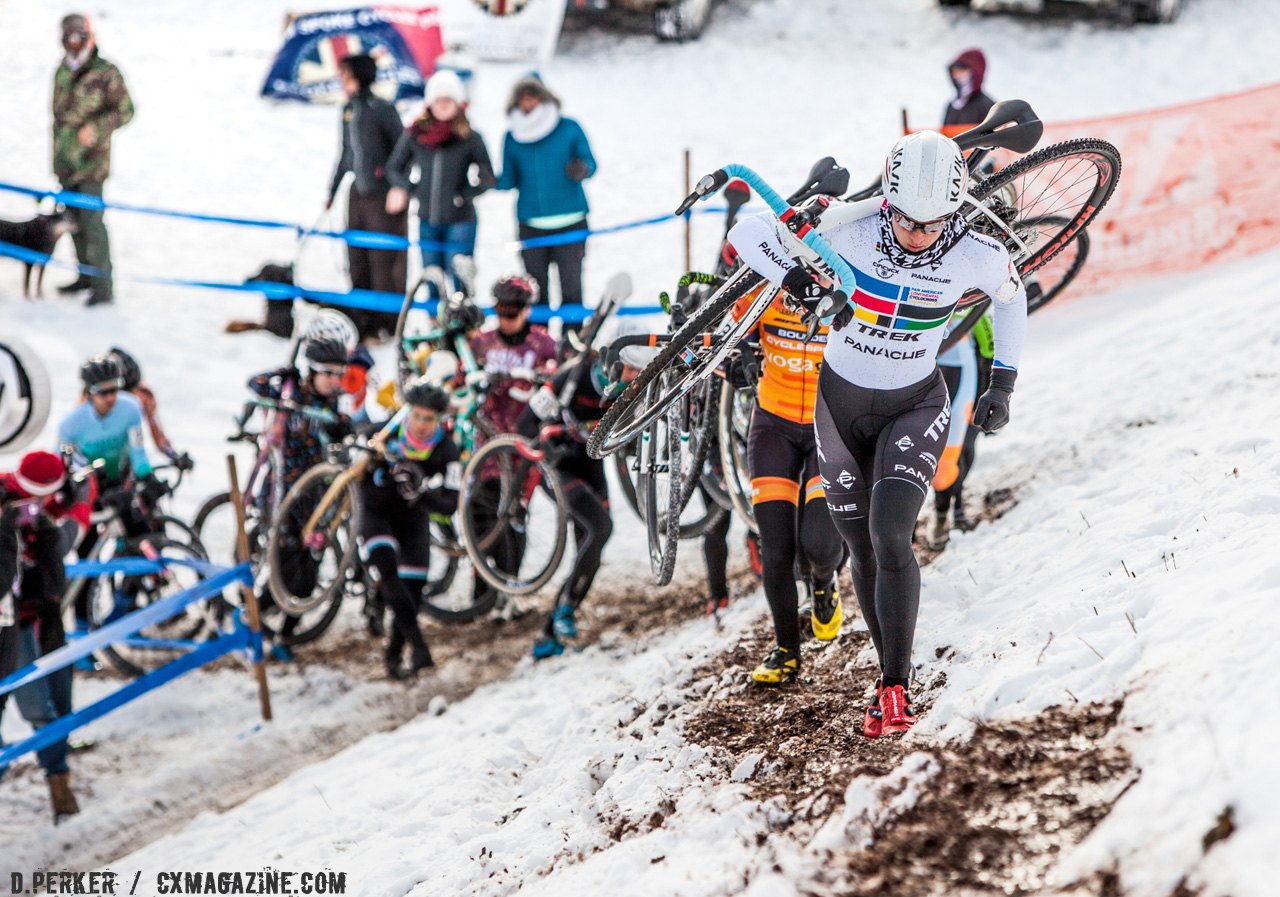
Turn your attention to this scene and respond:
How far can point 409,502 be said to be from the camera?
782 centimetres

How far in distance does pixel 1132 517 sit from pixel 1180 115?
215 inches

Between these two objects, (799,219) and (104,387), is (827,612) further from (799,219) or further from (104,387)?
(104,387)

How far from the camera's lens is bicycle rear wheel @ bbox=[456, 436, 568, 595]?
24.3 ft

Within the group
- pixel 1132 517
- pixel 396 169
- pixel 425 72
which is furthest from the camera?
pixel 425 72

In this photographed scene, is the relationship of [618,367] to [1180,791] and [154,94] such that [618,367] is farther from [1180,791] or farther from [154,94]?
[154,94]

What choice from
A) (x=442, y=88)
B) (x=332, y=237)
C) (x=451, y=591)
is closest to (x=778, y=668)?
(x=451, y=591)

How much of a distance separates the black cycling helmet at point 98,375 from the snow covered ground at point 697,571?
205cm

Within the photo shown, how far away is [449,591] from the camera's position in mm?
9039

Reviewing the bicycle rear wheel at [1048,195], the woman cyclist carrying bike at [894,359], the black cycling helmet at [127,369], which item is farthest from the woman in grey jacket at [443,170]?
the woman cyclist carrying bike at [894,359]

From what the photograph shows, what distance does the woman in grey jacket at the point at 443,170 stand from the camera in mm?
10539

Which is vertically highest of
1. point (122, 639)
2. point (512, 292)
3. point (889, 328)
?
point (889, 328)

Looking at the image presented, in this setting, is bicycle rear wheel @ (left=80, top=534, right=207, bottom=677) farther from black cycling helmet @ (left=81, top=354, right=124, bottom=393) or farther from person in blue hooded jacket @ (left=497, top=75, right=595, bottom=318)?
person in blue hooded jacket @ (left=497, top=75, right=595, bottom=318)

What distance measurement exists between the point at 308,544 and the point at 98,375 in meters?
1.72

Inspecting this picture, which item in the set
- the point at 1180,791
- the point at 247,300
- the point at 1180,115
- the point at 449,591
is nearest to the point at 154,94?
the point at 247,300
